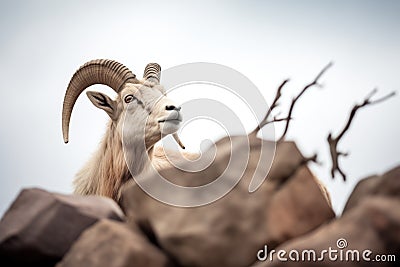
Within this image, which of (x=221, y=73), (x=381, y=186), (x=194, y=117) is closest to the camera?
(x=381, y=186)

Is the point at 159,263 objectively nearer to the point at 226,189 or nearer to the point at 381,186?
the point at 226,189

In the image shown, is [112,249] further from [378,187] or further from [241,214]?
[378,187]

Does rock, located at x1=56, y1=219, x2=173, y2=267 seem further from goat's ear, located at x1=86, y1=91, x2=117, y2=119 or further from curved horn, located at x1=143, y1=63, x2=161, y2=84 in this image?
curved horn, located at x1=143, y1=63, x2=161, y2=84

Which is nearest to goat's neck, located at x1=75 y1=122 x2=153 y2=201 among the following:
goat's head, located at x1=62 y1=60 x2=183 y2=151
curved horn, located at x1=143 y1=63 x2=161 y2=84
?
goat's head, located at x1=62 y1=60 x2=183 y2=151

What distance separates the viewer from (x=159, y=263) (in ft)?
13.2

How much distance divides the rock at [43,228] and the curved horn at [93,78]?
4.54 meters

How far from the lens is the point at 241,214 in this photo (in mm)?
3883

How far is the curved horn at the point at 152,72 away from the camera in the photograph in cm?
944

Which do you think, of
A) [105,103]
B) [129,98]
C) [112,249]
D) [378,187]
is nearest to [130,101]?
[129,98]

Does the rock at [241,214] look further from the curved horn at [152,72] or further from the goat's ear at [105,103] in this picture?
the curved horn at [152,72]

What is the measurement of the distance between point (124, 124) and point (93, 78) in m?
1.28

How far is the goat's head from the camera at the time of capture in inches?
326

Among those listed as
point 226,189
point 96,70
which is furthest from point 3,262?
point 96,70

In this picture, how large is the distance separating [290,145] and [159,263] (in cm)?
122
